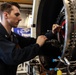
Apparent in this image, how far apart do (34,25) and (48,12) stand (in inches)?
8.8

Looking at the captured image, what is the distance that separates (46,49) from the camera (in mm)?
1235

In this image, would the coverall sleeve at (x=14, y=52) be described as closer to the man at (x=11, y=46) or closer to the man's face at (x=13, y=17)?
the man at (x=11, y=46)

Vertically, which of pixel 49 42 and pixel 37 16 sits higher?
pixel 37 16

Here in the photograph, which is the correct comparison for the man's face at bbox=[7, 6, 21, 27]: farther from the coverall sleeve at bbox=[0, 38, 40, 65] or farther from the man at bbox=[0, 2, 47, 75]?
the coverall sleeve at bbox=[0, 38, 40, 65]

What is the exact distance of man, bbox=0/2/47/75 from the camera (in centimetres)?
95

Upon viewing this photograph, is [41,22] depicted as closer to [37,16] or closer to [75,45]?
[37,16]

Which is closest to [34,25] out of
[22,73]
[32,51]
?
[32,51]

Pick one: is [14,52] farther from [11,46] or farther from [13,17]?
[13,17]

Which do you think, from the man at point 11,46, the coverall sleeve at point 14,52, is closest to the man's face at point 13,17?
the man at point 11,46

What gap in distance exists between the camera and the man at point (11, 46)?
3.11 feet

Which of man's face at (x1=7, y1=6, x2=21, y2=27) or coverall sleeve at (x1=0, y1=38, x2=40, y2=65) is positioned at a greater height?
man's face at (x1=7, y1=6, x2=21, y2=27)

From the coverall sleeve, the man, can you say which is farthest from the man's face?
the coverall sleeve

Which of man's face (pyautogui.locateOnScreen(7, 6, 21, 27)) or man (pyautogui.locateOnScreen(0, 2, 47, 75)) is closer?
man (pyautogui.locateOnScreen(0, 2, 47, 75))

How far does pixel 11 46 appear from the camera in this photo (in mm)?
951
